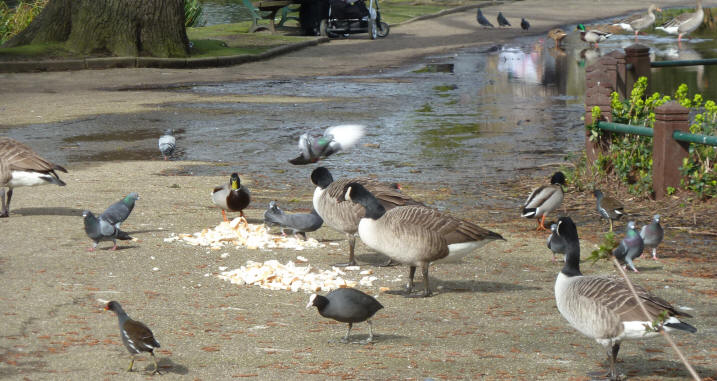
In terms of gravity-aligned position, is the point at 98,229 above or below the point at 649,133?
below

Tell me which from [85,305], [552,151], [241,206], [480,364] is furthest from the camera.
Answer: [552,151]

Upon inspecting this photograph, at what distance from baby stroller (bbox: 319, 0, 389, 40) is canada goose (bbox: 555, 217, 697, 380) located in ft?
101

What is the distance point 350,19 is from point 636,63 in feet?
83.8

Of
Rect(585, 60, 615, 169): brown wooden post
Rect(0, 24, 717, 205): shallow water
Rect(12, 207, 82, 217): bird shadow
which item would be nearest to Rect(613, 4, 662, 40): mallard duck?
Rect(0, 24, 717, 205): shallow water

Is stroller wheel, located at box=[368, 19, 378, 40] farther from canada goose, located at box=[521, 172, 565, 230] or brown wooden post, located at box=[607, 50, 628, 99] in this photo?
canada goose, located at box=[521, 172, 565, 230]

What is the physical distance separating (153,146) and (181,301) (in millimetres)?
8698

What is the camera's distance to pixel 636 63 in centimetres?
1248

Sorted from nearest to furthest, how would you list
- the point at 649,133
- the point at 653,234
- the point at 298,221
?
the point at 653,234, the point at 298,221, the point at 649,133

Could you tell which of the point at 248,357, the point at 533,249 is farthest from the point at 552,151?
the point at 248,357

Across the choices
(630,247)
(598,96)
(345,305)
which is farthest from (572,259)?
(598,96)

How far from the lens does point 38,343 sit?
648 cm

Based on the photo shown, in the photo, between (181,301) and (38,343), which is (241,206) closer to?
(181,301)

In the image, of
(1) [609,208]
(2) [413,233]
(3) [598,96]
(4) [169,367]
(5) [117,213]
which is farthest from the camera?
(3) [598,96]

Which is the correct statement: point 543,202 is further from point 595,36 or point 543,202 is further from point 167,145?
point 595,36
